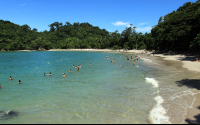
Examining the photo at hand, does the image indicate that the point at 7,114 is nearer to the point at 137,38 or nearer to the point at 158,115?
the point at 158,115

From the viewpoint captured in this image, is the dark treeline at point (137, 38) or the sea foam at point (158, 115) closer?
the sea foam at point (158, 115)

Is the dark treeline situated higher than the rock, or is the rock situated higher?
the dark treeline

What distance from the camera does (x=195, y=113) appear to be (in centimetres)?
924

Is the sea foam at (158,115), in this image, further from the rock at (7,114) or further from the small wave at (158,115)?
the rock at (7,114)

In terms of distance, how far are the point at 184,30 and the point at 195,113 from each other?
44.0 meters

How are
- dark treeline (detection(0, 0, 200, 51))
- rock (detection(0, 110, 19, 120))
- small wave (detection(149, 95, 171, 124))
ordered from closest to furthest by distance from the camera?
small wave (detection(149, 95, 171, 124)), rock (detection(0, 110, 19, 120)), dark treeline (detection(0, 0, 200, 51))

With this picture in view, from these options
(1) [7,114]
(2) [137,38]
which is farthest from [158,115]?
(2) [137,38]

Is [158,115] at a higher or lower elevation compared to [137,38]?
lower

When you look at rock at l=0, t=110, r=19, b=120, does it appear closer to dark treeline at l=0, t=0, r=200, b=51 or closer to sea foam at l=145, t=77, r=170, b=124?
sea foam at l=145, t=77, r=170, b=124

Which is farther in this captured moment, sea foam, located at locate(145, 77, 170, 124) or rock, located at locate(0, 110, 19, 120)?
rock, located at locate(0, 110, 19, 120)

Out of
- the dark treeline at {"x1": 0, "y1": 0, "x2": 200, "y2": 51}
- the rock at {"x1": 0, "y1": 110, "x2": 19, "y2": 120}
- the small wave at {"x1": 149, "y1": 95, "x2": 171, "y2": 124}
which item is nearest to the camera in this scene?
the small wave at {"x1": 149, "y1": 95, "x2": 171, "y2": 124}

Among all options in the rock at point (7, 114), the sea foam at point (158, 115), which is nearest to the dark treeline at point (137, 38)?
the sea foam at point (158, 115)

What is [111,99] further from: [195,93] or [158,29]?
[158,29]

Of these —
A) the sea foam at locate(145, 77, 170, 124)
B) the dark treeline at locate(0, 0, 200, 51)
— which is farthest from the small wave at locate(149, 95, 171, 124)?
the dark treeline at locate(0, 0, 200, 51)
